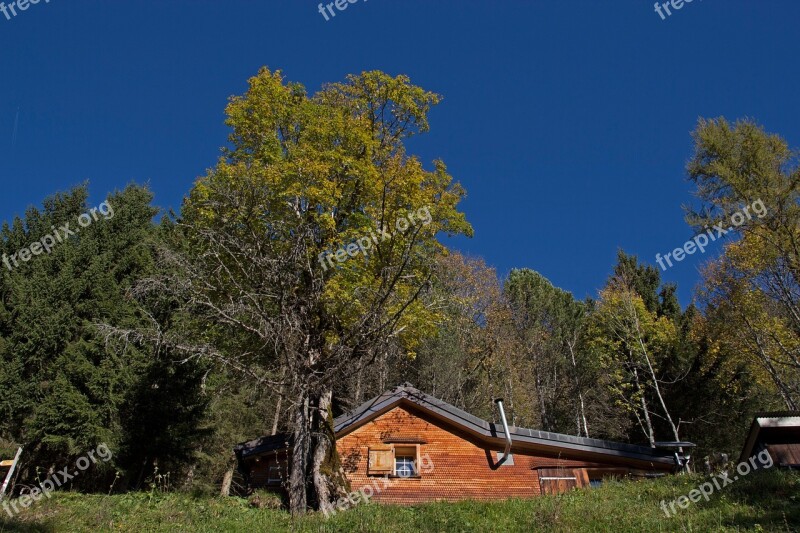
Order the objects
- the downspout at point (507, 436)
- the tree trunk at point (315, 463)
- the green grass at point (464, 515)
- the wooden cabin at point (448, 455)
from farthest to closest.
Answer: the wooden cabin at point (448, 455) < the downspout at point (507, 436) < the tree trunk at point (315, 463) < the green grass at point (464, 515)

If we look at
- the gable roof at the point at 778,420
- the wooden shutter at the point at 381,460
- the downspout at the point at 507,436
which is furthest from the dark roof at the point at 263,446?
the gable roof at the point at 778,420

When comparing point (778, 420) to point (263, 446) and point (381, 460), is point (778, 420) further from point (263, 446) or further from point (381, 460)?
point (263, 446)

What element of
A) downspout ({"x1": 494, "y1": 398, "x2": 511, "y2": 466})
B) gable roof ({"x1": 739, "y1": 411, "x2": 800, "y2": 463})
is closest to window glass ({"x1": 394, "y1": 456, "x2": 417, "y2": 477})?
downspout ({"x1": 494, "y1": 398, "x2": 511, "y2": 466})

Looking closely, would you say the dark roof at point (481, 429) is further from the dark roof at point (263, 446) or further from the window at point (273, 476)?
the window at point (273, 476)

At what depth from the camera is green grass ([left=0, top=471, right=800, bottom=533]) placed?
370 inches

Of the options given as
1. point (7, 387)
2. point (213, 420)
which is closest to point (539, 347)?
point (213, 420)

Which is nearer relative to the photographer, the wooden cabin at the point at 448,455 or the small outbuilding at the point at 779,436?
the wooden cabin at the point at 448,455

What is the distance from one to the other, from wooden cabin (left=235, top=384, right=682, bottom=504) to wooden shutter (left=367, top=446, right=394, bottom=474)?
0.03 meters

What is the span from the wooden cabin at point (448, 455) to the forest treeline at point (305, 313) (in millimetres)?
2120

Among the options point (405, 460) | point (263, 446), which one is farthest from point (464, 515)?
point (263, 446)

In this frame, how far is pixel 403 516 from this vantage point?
35.5 feet

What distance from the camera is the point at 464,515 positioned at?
34.9 feet

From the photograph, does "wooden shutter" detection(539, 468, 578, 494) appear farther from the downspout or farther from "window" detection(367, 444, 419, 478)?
"window" detection(367, 444, 419, 478)

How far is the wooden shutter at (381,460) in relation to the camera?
15500mm
